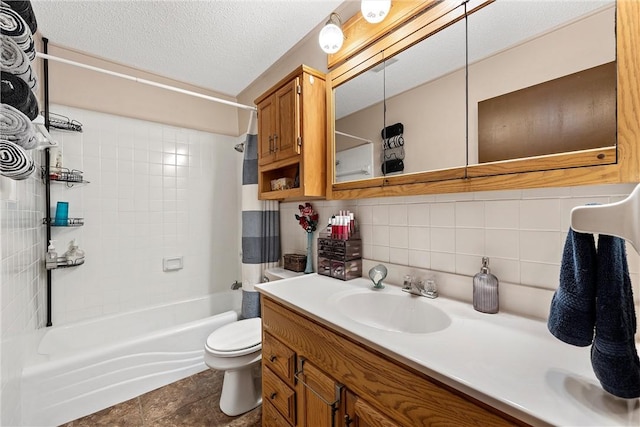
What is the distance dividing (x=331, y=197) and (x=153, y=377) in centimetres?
175

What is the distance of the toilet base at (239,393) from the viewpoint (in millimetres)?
1582

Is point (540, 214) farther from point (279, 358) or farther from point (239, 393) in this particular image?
point (239, 393)

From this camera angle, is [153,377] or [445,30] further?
[153,377]

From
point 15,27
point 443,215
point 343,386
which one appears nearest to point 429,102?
point 443,215

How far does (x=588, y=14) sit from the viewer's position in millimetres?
763

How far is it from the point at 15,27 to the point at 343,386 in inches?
57.9

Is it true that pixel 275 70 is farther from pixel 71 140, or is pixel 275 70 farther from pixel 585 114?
pixel 585 114

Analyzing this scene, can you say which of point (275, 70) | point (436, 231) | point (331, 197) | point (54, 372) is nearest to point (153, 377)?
point (54, 372)

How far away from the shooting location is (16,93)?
2.50ft

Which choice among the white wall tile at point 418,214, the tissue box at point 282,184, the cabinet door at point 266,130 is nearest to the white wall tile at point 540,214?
the white wall tile at point 418,214

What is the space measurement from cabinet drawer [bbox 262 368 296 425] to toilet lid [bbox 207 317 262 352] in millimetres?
305

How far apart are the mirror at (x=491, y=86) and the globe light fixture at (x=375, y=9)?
10 cm

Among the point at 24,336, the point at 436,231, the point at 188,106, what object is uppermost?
the point at 188,106

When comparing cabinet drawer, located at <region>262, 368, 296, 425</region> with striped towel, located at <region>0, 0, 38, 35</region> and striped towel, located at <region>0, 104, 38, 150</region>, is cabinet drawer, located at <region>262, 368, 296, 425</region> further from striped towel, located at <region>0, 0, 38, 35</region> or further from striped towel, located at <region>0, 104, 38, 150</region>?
striped towel, located at <region>0, 0, 38, 35</region>
